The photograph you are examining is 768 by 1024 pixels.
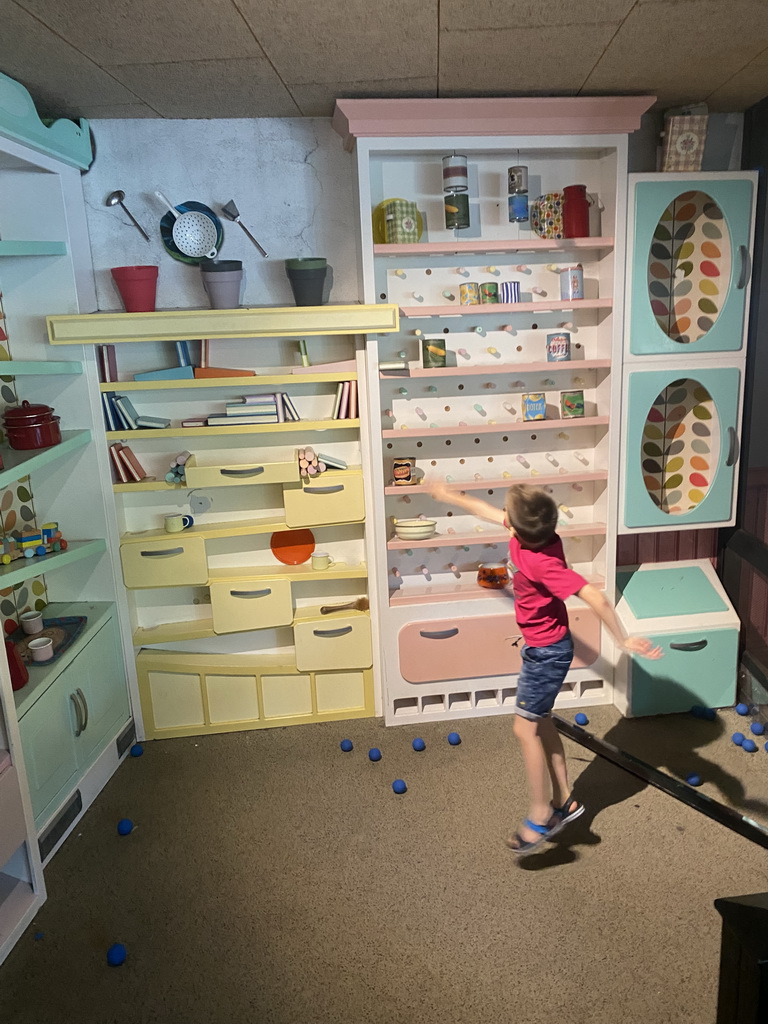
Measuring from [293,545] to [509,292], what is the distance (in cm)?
131

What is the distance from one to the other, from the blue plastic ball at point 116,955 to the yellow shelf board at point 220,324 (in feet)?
6.10

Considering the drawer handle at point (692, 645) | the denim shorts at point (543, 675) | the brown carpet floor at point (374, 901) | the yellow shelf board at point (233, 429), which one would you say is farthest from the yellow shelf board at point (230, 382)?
the drawer handle at point (692, 645)

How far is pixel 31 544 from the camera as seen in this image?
2.76m

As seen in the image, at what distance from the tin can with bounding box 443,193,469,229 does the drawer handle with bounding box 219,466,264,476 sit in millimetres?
1143

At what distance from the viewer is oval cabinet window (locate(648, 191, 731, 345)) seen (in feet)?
10.1

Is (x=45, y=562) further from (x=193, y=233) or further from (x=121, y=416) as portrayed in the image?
(x=193, y=233)

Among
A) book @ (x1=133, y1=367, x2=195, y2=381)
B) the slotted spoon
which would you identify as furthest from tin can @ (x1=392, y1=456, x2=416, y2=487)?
the slotted spoon

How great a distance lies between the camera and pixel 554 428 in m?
3.22

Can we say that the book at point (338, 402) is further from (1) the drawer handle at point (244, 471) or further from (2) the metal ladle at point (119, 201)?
(2) the metal ladle at point (119, 201)

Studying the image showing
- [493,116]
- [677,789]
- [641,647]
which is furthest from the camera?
[493,116]

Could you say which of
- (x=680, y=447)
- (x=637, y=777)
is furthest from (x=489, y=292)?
(x=637, y=777)

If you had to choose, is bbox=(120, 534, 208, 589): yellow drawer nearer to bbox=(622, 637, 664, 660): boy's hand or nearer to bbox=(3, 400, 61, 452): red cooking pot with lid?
bbox=(3, 400, 61, 452): red cooking pot with lid

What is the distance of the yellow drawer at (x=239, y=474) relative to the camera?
9.90ft

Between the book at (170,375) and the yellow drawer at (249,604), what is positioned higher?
the book at (170,375)
